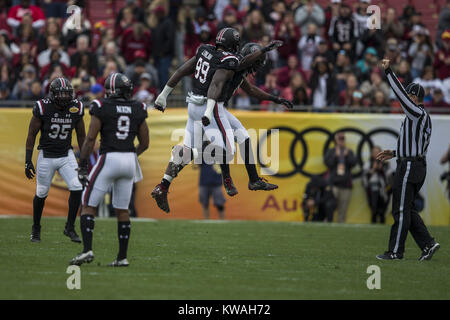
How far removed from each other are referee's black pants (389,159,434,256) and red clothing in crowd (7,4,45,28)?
1124cm

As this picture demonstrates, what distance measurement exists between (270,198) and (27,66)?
18.7 ft

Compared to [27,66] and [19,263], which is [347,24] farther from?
[19,263]

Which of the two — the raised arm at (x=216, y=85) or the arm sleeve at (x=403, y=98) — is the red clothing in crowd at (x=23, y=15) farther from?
the arm sleeve at (x=403, y=98)

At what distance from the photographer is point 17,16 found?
2052cm

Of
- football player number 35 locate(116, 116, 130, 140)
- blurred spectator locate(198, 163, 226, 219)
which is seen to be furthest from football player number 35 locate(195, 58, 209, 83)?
blurred spectator locate(198, 163, 226, 219)

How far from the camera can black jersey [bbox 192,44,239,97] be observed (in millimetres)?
11219

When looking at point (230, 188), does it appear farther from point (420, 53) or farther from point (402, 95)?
point (420, 53)

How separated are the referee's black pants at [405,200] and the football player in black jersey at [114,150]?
11.7 ft

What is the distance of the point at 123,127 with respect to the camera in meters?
9.63

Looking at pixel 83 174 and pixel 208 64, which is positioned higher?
pixel 208 64

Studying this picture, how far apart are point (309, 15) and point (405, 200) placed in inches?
373

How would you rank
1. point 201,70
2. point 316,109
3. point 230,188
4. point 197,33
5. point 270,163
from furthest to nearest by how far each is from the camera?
point 197,33 → point 316,109 → point 270,163 → point 230,188 → point 201,70

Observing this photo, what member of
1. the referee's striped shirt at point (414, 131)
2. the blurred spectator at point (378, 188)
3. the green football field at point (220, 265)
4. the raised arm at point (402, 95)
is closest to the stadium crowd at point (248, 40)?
the blurred spectator at point (378, 188)

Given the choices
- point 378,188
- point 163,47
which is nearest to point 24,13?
point 163,47
